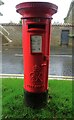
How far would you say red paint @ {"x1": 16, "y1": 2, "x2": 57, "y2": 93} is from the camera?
3889mm

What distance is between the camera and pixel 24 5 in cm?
385

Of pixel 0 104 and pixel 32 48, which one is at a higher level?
pixel 32 48

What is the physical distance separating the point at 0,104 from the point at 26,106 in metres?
0.52

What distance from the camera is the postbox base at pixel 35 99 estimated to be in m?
4.26

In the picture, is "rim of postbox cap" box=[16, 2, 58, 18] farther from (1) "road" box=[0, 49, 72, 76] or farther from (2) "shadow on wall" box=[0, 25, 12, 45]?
(2) "shadow on wall" box=[0, 25, 12, 45]

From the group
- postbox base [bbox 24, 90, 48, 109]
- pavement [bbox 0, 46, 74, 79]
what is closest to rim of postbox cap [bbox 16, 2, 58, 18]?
postbox base [bbox 24, 90, 48, 109]

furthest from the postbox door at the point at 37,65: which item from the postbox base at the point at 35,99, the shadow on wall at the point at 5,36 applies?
the shadow on wall at the point at 5,36

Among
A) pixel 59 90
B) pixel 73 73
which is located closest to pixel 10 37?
pixel 73 73

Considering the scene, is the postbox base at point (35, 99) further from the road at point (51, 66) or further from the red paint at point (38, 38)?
the road at point (51, 66)

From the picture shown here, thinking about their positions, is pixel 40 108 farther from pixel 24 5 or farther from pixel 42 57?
pixel 24 5

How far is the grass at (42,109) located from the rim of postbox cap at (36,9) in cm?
173

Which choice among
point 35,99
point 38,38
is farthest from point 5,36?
point 38,38

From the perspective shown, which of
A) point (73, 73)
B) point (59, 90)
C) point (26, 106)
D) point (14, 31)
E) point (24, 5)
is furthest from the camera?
point (14, 31)

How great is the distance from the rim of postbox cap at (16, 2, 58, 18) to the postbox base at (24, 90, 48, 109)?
1.47 metres
